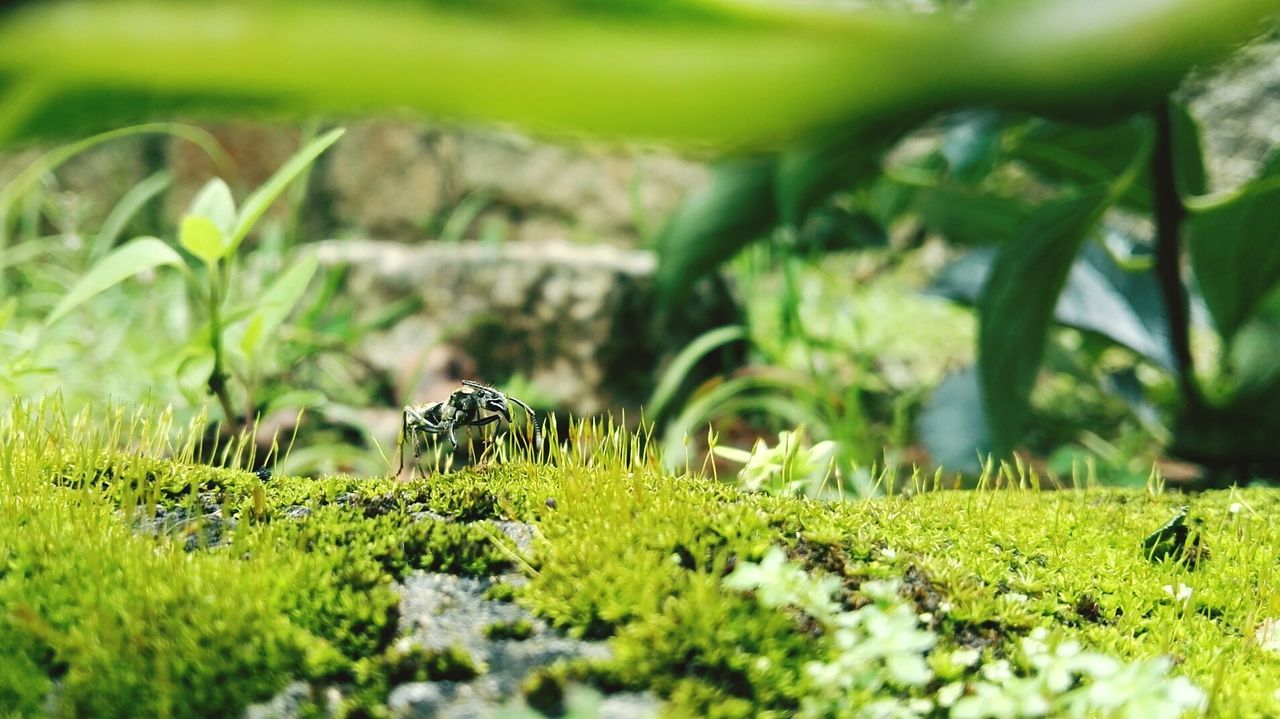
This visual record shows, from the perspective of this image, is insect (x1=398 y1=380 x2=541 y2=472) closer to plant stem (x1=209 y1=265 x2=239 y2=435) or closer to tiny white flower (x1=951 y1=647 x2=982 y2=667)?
plant stem (x1=209 y1=265 x2=239 y2=435)

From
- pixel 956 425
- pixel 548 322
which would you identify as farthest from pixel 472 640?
pixel 548 322

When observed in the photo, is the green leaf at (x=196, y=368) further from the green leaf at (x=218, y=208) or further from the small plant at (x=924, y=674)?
the small plant at (x=924, y=674)

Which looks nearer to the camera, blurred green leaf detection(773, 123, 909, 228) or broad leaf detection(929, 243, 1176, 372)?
blurred green leaf detection(773, 123, 909, 228)

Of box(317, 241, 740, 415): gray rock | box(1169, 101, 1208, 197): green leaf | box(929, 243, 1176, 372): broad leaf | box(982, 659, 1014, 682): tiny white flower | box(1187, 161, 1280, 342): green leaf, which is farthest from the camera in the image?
box(317, 241, 740, 415): gray rock

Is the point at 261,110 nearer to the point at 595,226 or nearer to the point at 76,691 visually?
the point at 76,691

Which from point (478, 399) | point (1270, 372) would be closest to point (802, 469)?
point (478, 399)

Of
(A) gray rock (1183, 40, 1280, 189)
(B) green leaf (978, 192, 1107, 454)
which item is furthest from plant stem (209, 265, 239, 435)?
(A) gray rock (1183, 40, 1280, 189)

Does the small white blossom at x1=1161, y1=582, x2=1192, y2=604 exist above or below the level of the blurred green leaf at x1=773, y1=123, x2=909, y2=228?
below

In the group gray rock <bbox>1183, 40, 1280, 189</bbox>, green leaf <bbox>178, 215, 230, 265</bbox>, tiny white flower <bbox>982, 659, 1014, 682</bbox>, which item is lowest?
tiny white flower <bbox>982, 659, 1014, 682</bbox>
